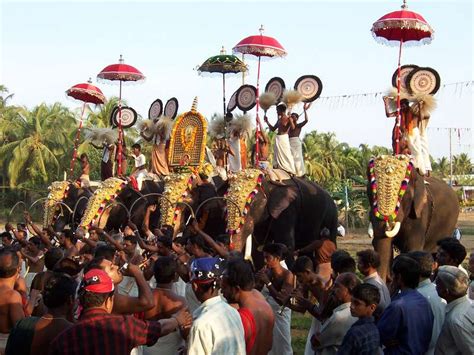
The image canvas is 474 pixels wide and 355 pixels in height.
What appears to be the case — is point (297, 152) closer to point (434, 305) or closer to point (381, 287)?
point (381, 287)

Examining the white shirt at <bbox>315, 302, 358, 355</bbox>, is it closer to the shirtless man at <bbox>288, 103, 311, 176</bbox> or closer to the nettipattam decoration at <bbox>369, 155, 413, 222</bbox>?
the nettipattam decoration at <bbox>369, 155, 413, 222</bbox>

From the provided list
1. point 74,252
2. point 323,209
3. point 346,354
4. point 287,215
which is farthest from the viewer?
point 323,209

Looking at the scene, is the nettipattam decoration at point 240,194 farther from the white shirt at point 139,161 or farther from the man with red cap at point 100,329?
the man with red cap at point 100,329

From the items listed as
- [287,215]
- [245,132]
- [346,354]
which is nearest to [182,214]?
[287,215]

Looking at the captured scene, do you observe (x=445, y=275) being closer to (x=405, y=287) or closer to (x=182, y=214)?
(x=405, y=287)

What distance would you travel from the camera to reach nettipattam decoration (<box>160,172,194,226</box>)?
12711 mm

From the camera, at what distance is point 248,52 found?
47.4ft

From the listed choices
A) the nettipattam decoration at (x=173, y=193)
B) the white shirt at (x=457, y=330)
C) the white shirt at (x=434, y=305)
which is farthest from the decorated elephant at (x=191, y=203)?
the white shirt at (x=457, y=330)

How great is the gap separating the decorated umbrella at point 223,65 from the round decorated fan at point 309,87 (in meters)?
2.33

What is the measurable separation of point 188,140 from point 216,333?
9689 millimetres

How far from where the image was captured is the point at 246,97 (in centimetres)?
1480

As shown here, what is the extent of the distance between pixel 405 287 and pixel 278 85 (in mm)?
9185

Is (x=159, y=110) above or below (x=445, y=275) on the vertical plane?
above

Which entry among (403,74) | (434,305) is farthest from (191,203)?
(434,305)
